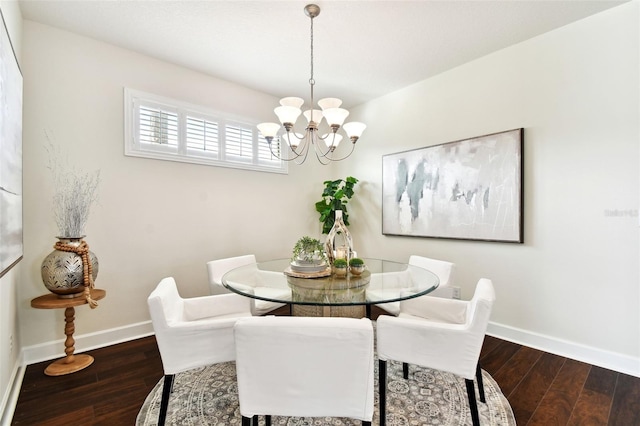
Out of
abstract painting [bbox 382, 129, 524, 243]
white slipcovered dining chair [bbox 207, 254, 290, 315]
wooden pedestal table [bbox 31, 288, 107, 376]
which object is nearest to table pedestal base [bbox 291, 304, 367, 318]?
white slipcovered dining chair [bbox 207, 254, 290, 315]

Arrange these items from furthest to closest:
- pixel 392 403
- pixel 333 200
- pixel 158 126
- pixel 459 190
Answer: pixel 333 200
pixel 459 190
pixel 158 126
pixel 392 403

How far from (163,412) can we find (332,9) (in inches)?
113

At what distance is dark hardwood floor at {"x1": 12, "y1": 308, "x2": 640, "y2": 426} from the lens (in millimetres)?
1773

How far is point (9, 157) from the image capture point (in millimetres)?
1746

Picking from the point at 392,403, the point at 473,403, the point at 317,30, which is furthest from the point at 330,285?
the point at 317,30

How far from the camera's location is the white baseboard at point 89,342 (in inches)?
95.0

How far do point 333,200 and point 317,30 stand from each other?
216 centimetres

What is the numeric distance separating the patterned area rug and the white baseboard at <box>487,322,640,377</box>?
33.6 inches

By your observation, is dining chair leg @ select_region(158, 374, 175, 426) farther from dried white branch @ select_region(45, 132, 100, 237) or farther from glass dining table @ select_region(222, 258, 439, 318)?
dried white branch @ select_region(45, 132, 100, 237)

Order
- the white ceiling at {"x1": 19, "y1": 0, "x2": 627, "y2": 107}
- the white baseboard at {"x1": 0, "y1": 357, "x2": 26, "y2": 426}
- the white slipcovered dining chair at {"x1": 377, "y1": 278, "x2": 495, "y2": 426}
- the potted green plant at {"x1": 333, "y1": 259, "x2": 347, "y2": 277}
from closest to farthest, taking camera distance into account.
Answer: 1. the white slipcovered dining chair at {"x1": 377, "y1": 278, "x2": 495, "y2": 426}
2. the white baseboard at {"x1": 0, "y1": 357, "x2": 26, "y2": 426}
3. the potted green plant at {"x1": 333, "y1": 259, "x2": 347, "y2": 277}
4. the white ceiling at {"x1": 19, "y1": 0, "x2": 627, "y2": 107}

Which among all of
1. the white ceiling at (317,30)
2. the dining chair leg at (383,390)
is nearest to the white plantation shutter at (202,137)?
the white ceiling at (317,30)

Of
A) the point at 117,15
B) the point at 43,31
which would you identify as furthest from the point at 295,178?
the point at 43,31

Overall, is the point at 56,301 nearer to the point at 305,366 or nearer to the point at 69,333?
the point at 69,333

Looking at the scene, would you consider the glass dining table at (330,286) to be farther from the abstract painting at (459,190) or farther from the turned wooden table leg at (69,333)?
the turned wooden table leg at (69,333)
